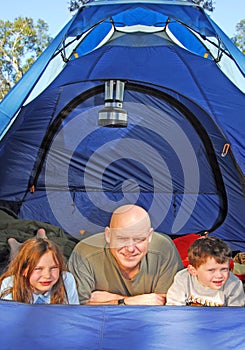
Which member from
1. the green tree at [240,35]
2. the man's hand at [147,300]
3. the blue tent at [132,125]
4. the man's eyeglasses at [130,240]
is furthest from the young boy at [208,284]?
the green tree at [240,35]

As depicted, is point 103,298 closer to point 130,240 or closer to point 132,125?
point 130,240

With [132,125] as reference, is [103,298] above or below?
below

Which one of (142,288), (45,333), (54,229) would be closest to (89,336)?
(45,333)

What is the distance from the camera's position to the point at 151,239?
181 cm

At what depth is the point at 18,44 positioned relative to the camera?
15500 mm

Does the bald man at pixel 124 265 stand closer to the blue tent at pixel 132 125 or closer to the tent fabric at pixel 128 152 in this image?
the blue tent at pixel 132 125

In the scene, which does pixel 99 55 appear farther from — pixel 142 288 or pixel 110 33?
pixel 142 288

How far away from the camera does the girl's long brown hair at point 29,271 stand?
54.9 inches

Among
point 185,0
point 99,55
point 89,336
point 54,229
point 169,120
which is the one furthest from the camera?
point 169,120

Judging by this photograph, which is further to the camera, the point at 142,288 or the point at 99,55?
the point at 99,55

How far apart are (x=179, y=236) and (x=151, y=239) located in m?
1.22

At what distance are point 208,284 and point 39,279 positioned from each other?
514mm

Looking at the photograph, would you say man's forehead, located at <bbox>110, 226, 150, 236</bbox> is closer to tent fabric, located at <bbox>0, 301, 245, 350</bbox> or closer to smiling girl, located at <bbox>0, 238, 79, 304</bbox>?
smiling girl, located at <bbox>0, 238, 79, 304</bbox>

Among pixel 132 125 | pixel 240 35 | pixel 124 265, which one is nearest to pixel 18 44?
pixel 240 35
